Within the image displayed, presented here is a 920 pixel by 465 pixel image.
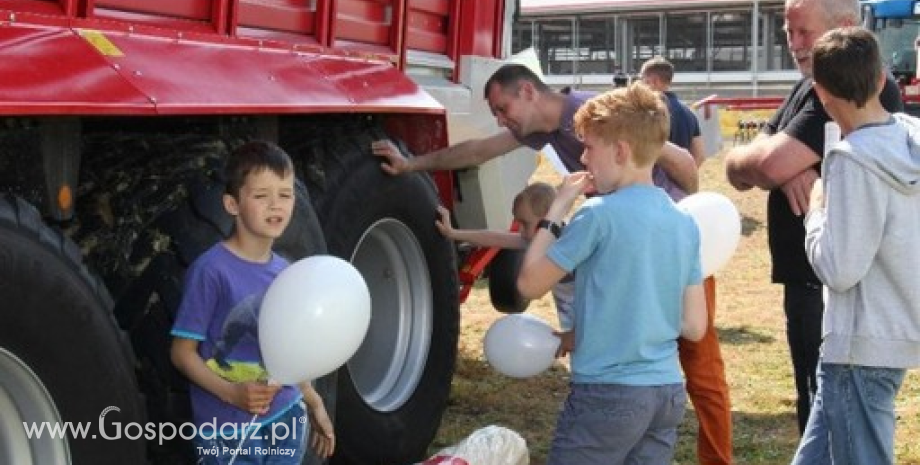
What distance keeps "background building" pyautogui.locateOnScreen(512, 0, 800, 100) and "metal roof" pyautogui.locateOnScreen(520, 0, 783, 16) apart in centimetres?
3

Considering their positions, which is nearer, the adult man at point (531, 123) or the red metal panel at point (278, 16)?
the red metal panel at point (278, 16)

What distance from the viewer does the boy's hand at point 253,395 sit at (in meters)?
2.89

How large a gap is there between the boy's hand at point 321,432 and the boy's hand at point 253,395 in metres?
0.36

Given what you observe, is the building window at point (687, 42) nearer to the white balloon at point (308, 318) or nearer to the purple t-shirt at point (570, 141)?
the purple t-shirt at point (570, 141)

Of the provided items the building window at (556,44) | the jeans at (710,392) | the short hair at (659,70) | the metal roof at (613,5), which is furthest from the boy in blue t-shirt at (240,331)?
the building window at (556,44)

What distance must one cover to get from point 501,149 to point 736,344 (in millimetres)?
3525

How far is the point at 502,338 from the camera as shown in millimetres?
3590

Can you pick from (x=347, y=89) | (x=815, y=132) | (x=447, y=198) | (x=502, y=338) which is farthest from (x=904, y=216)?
→ (x=447, y=198)

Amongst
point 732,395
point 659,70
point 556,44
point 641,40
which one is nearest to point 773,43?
point 641,40

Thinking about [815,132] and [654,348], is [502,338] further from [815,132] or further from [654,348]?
[815,132]

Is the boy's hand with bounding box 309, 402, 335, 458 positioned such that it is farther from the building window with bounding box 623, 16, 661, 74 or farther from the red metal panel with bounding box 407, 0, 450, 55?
the building window with bounding box 623, 16, 661, 74

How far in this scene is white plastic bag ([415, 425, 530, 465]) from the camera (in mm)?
4293

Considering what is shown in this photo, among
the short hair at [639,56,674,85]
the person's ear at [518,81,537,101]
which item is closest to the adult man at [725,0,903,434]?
the person's ear at [518,81,537,101]

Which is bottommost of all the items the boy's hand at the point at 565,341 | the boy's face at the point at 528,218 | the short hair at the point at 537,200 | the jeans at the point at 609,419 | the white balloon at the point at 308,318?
the jeans at the point at 609,419
